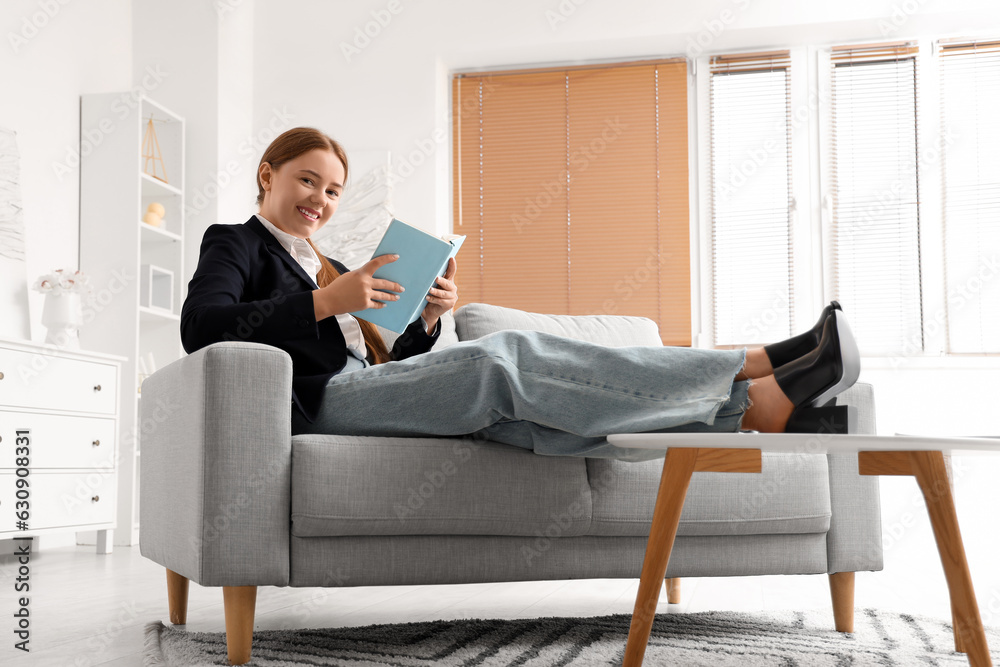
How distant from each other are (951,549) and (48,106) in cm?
348

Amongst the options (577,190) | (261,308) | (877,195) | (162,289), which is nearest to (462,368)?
(261,308)

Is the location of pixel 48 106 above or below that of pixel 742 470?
above

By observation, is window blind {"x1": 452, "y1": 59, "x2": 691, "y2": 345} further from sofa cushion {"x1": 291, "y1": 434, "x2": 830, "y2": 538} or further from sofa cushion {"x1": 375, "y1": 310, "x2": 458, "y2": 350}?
sofa cushion {"x1": 291, "y1": 434, "x2": 830, "y2": 538}

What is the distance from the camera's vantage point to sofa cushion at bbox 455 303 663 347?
2158mm

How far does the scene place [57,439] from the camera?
2.89 meters

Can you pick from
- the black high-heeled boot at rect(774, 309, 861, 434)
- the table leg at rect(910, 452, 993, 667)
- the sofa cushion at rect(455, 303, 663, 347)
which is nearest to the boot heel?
the black high-heeled boot at rect(774, 309, 861, 434)

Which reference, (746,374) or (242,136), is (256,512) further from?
(242,136)

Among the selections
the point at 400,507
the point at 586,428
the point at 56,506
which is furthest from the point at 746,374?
the point at 56,506

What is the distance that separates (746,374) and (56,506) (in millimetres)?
2412

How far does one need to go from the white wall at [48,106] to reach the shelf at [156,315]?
33 centimetres

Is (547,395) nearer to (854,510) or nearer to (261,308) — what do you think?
(261,308)

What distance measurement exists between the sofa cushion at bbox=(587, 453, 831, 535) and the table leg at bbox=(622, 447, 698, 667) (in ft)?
1.04

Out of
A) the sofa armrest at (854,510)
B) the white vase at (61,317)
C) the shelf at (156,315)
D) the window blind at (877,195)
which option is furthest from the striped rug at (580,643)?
the window blind at (877,195)

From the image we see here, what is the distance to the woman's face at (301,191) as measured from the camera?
1805 millimetres
